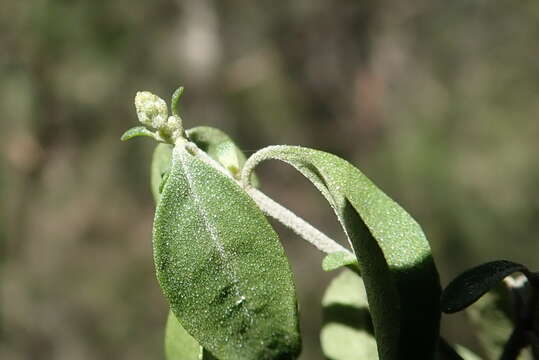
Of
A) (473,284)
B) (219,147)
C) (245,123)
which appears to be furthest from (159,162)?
(245,123)

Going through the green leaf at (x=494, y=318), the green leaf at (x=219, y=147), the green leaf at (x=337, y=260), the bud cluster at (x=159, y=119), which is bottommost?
the green leaf at (x=494, y=318)

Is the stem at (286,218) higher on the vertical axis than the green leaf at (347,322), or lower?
higher

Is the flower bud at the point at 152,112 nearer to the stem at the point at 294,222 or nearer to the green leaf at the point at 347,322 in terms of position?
the stem at the point at 294,222

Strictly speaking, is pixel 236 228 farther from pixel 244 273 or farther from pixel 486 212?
pixel 486 212

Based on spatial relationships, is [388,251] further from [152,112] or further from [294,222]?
[152,112]

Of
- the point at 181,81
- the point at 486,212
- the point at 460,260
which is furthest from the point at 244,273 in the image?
the point at 181,81

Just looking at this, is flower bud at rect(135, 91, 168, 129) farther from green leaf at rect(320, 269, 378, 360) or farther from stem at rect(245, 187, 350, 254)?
green leaf at rect(320, 269, 378, 360)

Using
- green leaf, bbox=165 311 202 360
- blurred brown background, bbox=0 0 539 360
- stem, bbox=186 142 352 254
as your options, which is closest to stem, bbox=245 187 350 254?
stem, bbox=186 142 352 254

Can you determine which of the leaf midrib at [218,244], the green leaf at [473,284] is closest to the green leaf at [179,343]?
the leaf midrib at [218,244]
